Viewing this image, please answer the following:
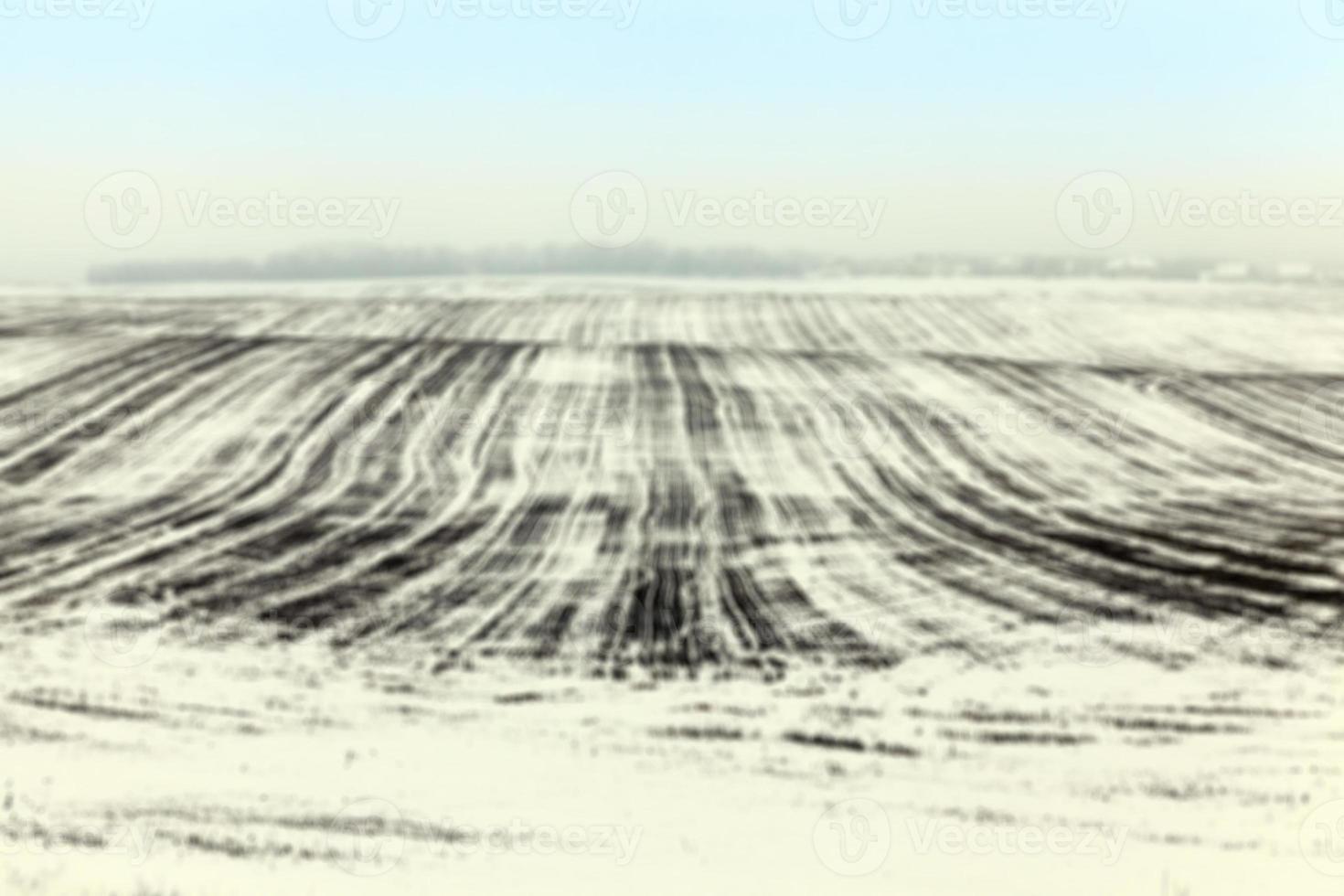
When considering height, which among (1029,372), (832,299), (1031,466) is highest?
(832,299)

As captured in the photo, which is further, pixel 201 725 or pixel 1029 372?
pixel 1029 372

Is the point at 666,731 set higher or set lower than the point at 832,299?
lower

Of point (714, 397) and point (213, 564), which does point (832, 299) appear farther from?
point (213, 564)

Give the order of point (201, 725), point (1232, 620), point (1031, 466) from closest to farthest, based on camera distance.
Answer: point (201, 725)
point (1232, 620)
point (1031, 466)

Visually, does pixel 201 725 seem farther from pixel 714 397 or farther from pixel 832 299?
pixel 832 299

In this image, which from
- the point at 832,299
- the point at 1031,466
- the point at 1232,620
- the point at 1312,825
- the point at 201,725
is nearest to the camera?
the point at 1312,825

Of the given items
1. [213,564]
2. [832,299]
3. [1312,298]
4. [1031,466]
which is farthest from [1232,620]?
[1312,298]
